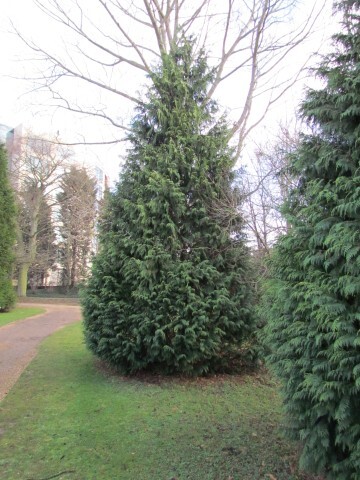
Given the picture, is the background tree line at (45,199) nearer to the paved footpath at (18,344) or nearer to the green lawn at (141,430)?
the paved footpath at (18,344)

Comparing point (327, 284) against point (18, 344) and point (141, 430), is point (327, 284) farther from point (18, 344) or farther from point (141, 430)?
point (18, 344)

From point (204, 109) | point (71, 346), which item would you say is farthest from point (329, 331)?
point (71, 346)

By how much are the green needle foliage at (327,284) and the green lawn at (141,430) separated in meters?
0.82

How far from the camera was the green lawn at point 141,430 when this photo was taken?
366 centimetres

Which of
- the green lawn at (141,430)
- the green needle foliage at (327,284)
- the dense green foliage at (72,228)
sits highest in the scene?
the dense green foliage at (72,228)

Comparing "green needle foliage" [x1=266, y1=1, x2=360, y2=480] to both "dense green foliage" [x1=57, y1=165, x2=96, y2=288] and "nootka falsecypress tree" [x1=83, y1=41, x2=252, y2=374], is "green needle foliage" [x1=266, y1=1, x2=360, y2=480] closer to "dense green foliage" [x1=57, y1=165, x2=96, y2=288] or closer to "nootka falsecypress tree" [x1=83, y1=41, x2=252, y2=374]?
"nootka falsecypress tree" [x1=83, y1=41, x2=252, y2=374]

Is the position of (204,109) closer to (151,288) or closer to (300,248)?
(151,288)

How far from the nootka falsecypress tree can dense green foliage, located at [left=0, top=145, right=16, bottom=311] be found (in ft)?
42.8

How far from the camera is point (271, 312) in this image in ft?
11.7

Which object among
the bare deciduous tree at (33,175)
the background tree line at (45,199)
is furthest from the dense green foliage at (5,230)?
the bare deciduous tree at (33,175)

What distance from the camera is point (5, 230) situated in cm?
1888

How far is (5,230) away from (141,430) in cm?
1649

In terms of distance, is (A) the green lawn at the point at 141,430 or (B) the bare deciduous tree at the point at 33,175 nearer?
(A) the green lawn at the point at 141,430

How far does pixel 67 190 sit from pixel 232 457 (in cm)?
3314
